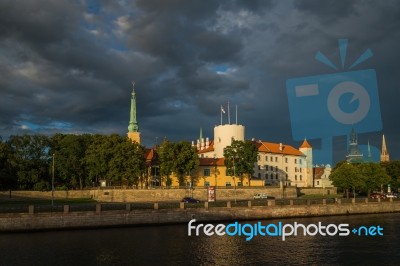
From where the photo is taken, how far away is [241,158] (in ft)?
338

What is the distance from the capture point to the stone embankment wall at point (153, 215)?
4844cm

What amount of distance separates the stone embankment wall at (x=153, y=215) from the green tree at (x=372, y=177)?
3140cm

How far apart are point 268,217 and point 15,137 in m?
63.7

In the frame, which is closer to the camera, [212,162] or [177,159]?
[177,159]

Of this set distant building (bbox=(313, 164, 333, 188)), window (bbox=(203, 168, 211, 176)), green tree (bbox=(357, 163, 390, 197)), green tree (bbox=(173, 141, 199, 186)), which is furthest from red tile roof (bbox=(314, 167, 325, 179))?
green tree (bbox=(173, 141, 199, 186))

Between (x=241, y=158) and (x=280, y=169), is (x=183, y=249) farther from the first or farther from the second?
(x=280, y=169)

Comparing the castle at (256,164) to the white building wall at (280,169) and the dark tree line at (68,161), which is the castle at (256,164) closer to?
the white building wall at (280,169)

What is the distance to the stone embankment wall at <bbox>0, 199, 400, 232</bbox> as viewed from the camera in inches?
1907

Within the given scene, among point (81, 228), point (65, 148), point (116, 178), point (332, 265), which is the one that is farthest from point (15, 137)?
point (332, 265)

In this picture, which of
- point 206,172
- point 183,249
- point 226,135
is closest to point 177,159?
point 206,172

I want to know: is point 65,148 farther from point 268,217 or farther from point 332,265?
point 332,265

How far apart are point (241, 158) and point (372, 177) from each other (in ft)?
104

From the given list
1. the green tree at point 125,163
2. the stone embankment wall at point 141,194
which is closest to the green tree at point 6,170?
the stone embankment wall at point 141,194

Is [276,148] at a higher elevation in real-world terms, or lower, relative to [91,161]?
higher
